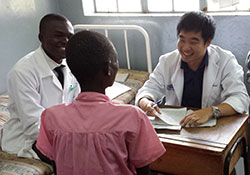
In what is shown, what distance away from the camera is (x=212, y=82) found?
1.90 meters

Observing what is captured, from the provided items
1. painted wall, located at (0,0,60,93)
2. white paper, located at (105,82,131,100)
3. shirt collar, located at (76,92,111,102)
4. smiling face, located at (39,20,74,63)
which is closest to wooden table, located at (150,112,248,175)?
shirt collar, located at (76,92,111,102)

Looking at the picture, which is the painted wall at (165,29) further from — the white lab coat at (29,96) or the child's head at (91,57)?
the child's head at (91,57)

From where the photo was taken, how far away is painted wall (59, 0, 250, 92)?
243 centimetres

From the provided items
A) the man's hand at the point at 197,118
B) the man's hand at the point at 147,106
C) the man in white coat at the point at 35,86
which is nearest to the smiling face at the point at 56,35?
the man in white coat at the point at 35,86

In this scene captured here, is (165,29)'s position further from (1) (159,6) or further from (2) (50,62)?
(2) (50,62)

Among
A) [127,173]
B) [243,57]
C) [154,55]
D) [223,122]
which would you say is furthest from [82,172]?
[154,55]

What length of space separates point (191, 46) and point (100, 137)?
1018 millimetres

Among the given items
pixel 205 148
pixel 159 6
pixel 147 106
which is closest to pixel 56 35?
pixel 147 106

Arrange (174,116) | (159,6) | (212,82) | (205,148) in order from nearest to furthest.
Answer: (205,148), (174,116), (212,82), (159,6)

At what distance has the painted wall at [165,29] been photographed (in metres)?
2.43

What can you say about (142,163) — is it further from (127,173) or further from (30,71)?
(30,71)

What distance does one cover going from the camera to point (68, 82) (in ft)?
6.56

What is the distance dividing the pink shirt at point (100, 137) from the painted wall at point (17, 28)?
2075 millimetres

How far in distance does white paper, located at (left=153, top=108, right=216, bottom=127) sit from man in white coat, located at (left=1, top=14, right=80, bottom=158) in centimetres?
60
